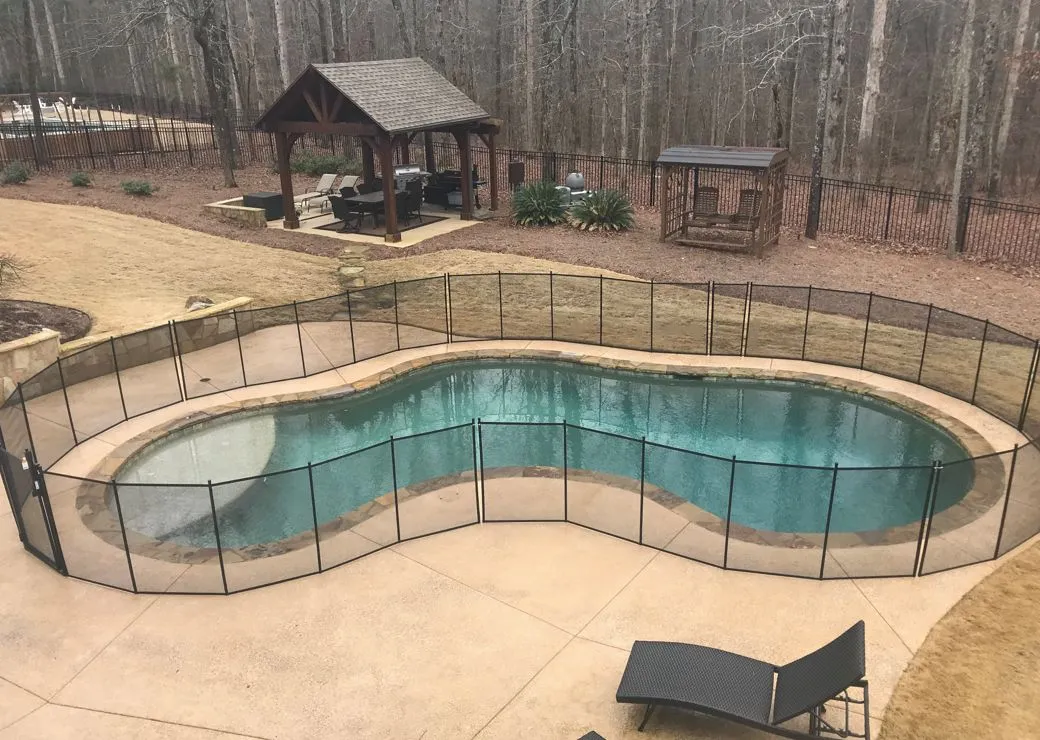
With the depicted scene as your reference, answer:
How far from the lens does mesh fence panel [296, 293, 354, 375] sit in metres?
16.3

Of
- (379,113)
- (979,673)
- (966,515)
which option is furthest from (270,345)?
(979,673)

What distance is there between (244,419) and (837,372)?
35.3 feet

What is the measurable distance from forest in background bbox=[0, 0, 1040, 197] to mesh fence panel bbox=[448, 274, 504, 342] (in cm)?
1024

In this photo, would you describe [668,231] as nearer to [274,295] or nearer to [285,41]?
[274,295]

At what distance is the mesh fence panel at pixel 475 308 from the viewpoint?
17.6 m

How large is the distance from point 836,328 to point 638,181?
16622 millimetres

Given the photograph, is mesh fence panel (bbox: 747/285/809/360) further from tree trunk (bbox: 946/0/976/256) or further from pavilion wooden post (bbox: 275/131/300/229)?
pavilion wooden post (bbox: 275/131/300/229)

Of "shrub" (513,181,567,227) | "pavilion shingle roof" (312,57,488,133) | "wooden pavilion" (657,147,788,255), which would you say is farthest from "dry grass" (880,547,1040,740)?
"pavilion shingle roof" (312,57,488,133)

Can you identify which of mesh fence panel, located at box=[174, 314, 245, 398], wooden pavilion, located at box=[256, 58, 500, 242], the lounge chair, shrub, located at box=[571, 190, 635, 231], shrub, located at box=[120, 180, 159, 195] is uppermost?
wooden pavilion, located at box=[256, 58, 500, 242]

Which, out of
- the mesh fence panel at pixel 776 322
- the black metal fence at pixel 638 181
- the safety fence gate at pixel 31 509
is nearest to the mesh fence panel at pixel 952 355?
the mesh fence panel at pixel 776 322

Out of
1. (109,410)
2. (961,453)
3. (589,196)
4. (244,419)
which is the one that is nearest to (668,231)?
(589,196)

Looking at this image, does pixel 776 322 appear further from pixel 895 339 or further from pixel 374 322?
pixel 374 322

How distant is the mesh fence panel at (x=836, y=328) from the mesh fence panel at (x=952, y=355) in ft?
4.15

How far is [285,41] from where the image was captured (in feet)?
120
